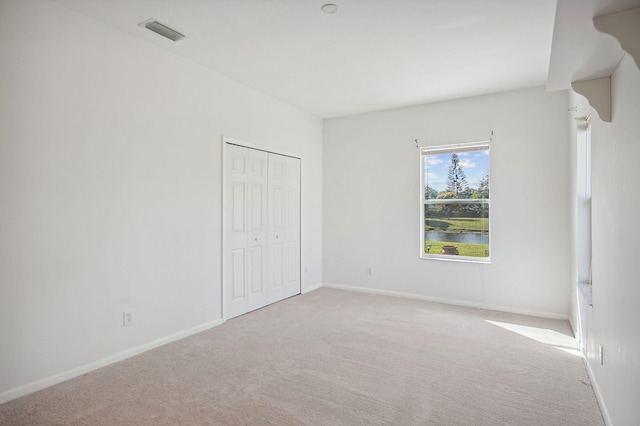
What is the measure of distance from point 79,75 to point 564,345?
477 cm

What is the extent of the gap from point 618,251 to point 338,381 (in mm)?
1918

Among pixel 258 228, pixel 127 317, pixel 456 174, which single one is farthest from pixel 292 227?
pixel 127 317

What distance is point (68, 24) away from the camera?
2.60 metres

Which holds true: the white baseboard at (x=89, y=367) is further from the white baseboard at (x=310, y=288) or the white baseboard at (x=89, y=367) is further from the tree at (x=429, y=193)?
the tree at (x=429, y=193)

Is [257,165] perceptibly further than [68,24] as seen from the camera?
Yes

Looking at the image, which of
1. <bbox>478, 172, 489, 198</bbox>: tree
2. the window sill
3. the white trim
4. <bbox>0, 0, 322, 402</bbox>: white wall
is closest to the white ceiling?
<bbox>0, 0, 322, 402</bbox>: white wall

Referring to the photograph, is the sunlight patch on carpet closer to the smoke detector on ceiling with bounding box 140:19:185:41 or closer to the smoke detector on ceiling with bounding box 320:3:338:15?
the smoke detector on ceiling with bounding box 320:3:338:15

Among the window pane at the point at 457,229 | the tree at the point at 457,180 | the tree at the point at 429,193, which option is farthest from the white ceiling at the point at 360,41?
the window pane at the point at 457,229

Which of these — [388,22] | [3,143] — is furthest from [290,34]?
[3,143]

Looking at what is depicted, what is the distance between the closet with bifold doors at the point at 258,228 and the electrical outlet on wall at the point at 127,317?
1049 mm

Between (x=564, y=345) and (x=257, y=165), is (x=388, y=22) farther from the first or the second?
(x=564, y=345)

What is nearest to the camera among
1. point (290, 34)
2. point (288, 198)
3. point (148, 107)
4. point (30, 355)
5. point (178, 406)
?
point (178, 406)

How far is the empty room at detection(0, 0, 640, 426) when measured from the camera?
215cm

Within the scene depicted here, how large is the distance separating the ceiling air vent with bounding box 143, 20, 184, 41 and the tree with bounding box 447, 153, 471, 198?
362 centimetres
